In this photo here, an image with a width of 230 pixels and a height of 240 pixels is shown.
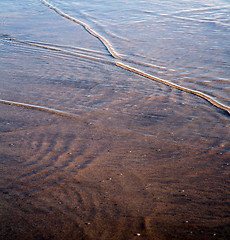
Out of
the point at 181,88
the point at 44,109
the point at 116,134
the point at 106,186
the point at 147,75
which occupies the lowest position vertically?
the point at 106,186

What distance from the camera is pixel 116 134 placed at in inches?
201

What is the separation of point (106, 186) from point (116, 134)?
1370mm

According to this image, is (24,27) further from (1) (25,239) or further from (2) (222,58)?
(1) (25,239)

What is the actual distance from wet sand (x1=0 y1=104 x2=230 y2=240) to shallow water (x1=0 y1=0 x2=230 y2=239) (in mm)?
13

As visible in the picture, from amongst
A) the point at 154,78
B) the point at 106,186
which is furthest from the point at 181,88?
the point at 106,186

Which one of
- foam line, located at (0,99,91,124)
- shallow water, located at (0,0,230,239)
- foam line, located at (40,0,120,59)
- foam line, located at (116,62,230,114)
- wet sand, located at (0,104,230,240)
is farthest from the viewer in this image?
foam line, located at (40,0,120,59)

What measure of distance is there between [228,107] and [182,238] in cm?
364

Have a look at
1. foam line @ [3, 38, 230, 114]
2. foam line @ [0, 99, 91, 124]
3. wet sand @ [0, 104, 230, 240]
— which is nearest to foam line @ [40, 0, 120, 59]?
foam line @ [3, 38, 230, 114]

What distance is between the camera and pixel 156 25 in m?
12.6

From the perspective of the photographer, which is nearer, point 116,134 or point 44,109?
point 116,134

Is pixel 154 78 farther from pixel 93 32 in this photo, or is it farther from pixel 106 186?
pixel 93 32

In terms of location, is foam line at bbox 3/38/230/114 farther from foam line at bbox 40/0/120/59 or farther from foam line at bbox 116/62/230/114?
foam line at bbox 40/0/120/59

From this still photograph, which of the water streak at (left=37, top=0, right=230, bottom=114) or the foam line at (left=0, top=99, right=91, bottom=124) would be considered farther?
the water streak at (left=37, top=0, right=230, bottom=114)

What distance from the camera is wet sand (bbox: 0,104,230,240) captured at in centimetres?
325
